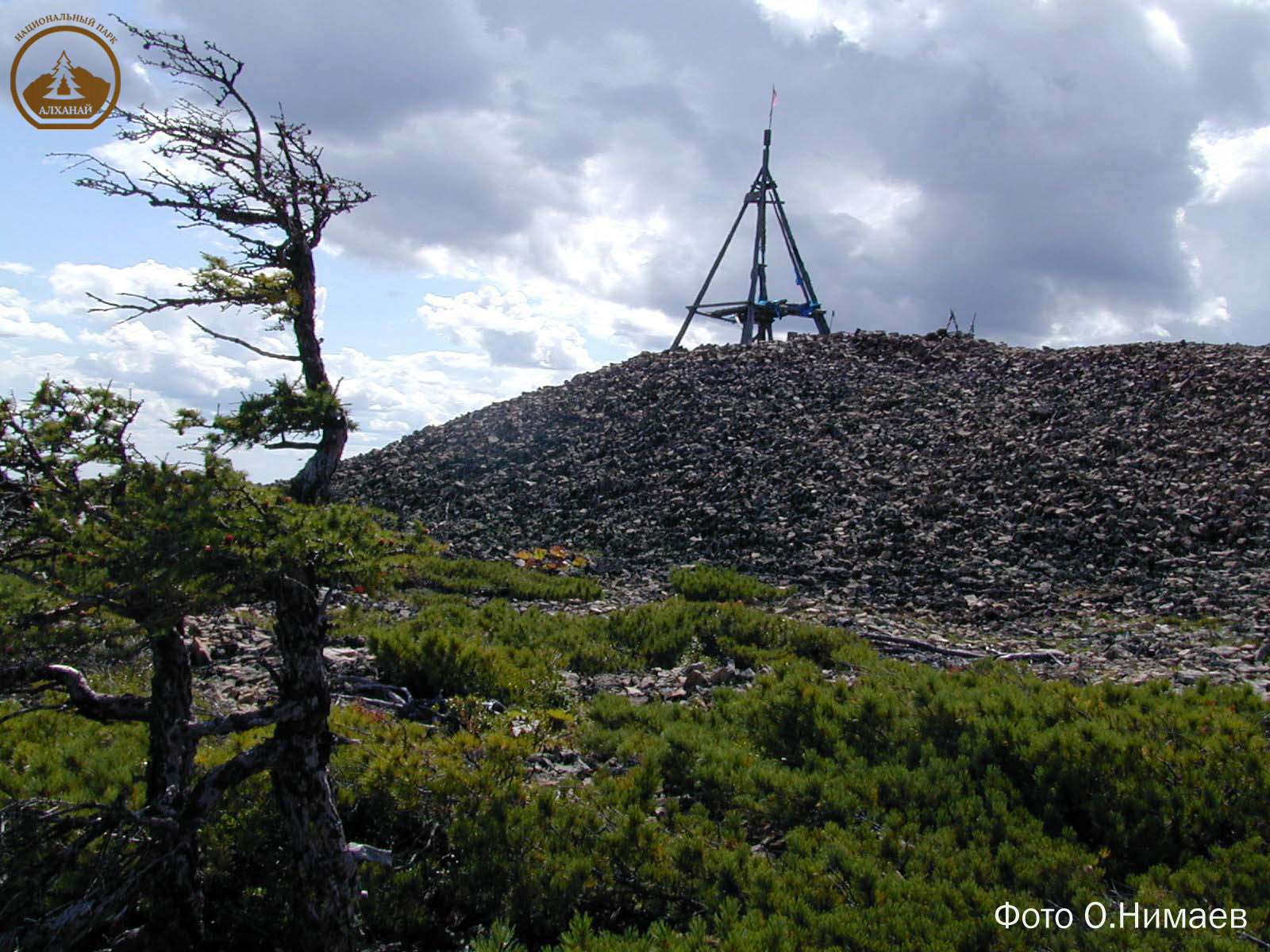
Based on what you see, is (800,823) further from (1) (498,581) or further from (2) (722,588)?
(1) (498,581)

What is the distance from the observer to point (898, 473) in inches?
722

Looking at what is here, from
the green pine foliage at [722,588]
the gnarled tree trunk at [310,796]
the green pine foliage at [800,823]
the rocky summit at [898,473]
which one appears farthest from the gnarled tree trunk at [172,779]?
the rocky summit at [898,473]

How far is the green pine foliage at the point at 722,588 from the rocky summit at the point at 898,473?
3.10 ft

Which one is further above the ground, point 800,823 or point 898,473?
point 898,473

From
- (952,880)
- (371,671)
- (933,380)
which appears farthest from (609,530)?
(952,880)

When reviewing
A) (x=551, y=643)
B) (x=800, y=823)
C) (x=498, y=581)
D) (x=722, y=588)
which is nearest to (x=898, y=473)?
(x=722, y=588)

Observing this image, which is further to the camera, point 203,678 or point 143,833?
point 203,678

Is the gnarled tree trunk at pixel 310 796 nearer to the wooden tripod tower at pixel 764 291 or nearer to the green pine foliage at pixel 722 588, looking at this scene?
the green pine foliage at pixel 722 588

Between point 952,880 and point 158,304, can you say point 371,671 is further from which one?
point 952,880

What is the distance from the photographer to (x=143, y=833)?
463 centimetres

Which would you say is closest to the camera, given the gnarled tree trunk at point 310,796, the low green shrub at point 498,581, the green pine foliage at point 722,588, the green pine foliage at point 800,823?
the gnarled tree trunk at point 310,796

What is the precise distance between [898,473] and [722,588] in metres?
6.24

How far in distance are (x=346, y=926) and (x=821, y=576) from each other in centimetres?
1140

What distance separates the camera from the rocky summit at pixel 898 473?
44.8 feet
